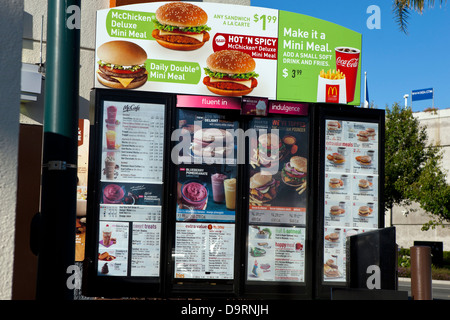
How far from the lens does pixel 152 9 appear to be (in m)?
8.35

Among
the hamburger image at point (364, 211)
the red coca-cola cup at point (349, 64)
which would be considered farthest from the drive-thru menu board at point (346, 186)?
the red coca-cola cup at point (349, 64)

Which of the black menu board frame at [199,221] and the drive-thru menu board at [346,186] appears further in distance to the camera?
the drive-thru menu board at [346,186]

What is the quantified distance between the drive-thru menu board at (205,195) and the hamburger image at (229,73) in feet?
1.32

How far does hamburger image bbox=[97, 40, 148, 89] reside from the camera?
817cm

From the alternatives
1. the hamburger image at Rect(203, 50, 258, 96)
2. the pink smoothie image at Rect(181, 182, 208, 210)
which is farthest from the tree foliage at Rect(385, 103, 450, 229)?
the pink smoothie image at Rect(181, 182, 208, 210)

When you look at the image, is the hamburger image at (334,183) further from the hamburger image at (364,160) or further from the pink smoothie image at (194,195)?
the pink smoothie image at (194,195)

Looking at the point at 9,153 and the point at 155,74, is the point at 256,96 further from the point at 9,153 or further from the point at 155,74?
the point at 9,153

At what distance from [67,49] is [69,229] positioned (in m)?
1.02

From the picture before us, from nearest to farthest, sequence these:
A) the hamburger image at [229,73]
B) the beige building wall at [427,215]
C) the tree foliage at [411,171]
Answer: the hamburger image at [229,73]
the tree foliage at [411,171]
the beige building wall at [427,215]

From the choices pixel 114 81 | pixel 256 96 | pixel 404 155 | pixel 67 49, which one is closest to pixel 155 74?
pixel 114 81

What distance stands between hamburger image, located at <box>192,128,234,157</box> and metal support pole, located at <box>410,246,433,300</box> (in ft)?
10.7

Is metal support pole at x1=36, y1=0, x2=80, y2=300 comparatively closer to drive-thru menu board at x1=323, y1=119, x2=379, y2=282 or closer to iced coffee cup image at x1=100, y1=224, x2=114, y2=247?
iced coffee cup image at x1=100, y1=224, x2=114, y2=247

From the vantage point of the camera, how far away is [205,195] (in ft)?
27.2

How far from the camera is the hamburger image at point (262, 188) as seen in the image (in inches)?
330
